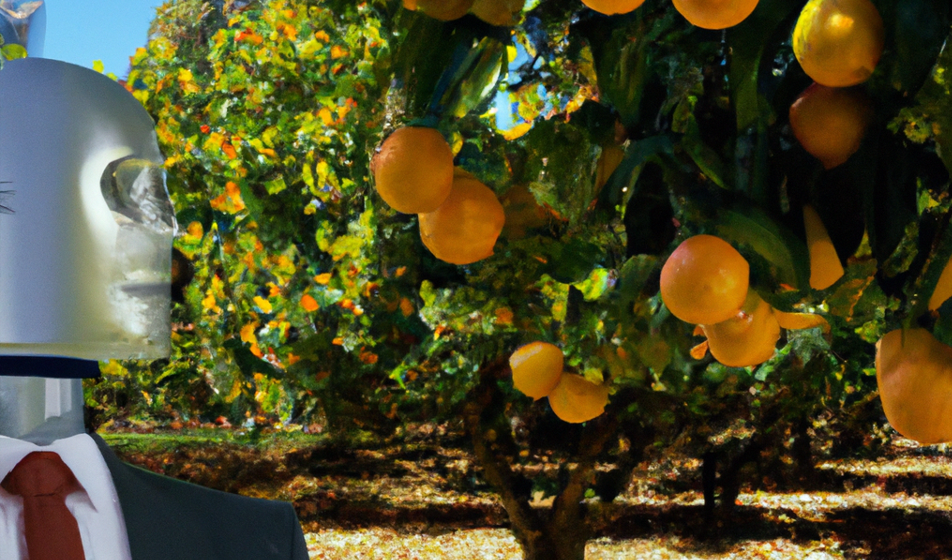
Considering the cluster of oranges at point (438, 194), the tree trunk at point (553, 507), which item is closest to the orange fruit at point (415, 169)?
the cluster of oranges at point (438, 194)

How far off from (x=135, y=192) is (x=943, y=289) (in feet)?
1.29

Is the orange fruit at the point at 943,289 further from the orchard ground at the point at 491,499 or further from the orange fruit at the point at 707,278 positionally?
the orchard ground at the point at 491,499

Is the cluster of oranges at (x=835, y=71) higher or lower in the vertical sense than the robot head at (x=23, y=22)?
lower

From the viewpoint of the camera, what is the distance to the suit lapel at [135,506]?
427 mm

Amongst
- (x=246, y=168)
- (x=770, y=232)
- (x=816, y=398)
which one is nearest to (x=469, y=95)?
(x=770, y=232)

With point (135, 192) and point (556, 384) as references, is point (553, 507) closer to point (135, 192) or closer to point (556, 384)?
point (556, 384)

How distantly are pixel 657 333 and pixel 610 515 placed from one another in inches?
205

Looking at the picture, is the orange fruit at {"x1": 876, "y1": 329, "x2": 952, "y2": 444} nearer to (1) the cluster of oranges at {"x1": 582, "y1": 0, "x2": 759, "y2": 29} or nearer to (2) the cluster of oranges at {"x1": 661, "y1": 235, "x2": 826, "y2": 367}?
(2) the cluster of oranges at {"x1": 661, "y1": 235, "x2": 826, "y2": 367}

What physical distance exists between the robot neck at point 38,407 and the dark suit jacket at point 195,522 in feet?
0.09

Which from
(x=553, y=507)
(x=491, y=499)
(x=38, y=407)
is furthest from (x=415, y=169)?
(x=491, y=499)

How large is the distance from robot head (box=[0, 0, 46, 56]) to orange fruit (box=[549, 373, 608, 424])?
423 millimetres

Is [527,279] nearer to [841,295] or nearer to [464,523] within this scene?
[841,295]

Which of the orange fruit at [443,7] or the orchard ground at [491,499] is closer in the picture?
the orange fruit at [443,7]

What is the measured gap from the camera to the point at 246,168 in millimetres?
2527
